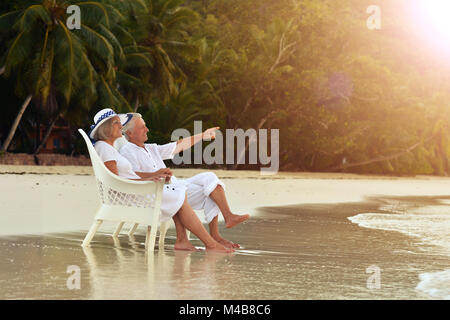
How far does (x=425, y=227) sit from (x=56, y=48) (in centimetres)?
1588

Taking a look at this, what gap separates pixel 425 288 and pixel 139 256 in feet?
7.18

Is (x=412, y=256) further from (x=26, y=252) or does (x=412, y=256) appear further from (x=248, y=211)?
(x=248, y=211)

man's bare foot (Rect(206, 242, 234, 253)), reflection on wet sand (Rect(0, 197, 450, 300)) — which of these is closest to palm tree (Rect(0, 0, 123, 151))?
reflection on wet sand (Rect(0, 197, 450, 300))

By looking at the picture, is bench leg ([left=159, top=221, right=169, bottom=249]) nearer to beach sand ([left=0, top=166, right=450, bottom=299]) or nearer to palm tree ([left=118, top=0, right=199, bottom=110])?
beach sand ([left=0, top=166, right=450, bottom=299])

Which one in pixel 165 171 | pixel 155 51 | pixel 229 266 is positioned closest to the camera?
pixel 229 266

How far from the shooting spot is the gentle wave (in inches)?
189

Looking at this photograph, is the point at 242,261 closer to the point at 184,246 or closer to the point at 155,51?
the point at 184,246

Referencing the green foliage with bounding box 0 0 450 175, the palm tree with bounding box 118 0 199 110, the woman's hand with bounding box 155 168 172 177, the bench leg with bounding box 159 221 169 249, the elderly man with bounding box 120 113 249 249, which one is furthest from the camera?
the palm tree with bounding box 118 0 199 110

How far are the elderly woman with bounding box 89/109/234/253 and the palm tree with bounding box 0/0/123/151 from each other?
661 inches

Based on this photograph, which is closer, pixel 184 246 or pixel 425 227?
pixel 184 246

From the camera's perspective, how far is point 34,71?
23.0 metres

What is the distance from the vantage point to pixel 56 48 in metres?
23.0

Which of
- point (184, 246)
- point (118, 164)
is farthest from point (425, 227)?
point (118, 164)
